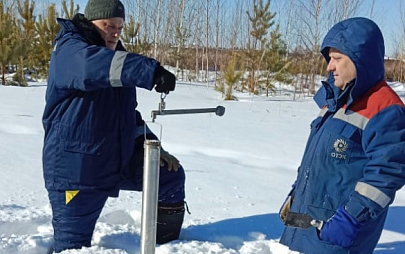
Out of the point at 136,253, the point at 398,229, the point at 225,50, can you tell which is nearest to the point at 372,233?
the point at 136,253

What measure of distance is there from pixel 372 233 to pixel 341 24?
691 mm

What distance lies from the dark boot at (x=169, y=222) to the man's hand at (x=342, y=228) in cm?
112

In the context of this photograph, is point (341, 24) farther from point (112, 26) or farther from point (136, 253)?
point (136, 253)

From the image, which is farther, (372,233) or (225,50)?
(225,50)

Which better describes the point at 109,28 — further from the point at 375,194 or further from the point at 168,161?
the point at 375,194

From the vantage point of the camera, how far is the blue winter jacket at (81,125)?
76.1 inches

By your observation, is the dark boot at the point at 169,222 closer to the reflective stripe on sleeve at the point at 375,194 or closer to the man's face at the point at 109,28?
the man's face at the point at 109,28

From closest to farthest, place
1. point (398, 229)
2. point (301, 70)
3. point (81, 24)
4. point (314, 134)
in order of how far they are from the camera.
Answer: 1. point (314, 134)
2. point (81, 24)
3. point (398, 229)
4. point (301, 70)

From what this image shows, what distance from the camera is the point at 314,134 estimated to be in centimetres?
171

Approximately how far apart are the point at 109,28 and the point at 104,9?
86 millimetres

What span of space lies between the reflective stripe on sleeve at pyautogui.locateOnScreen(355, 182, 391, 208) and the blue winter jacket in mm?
1090

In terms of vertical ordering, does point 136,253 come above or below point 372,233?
below

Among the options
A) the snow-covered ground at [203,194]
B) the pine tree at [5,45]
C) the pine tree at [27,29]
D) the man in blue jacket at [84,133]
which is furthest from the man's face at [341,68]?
the pine tree at [27,29]

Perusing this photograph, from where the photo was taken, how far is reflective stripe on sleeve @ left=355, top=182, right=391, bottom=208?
1.35 m
